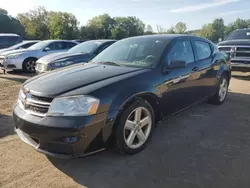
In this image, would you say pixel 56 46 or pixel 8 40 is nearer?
pixel 56 46

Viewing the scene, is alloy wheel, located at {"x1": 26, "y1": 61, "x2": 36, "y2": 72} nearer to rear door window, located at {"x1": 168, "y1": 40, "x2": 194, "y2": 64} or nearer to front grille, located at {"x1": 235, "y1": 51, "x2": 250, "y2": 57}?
rear door window, located at {"x1": 168, "y1": 40, "x2": 194, "y2": 64}

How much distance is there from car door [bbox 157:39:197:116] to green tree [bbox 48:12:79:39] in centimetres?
4083

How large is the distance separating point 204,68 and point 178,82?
1.07 meters

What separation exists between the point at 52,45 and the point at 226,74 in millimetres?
8130

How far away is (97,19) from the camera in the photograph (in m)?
62.1

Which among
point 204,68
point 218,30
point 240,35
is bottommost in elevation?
point 204,68

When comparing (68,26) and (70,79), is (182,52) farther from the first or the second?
(68,26)

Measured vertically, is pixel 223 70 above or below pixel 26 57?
below

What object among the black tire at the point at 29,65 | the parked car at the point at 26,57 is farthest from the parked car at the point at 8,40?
the black tire at the point at 29,65

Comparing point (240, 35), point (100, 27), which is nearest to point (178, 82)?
point (240, 35)

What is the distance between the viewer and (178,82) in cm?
388

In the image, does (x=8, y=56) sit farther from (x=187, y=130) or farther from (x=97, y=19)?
(x=97, y=19)

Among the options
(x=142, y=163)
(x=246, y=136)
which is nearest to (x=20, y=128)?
(x=142, y=163)

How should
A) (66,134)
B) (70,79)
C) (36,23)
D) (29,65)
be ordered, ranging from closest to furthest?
1. (66,134)
2. (70,79)
3. (29,65)
4. (36,23)
